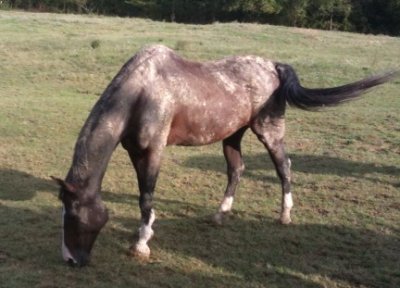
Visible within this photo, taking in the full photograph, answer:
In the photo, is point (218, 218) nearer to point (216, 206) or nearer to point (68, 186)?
point (216, 206)

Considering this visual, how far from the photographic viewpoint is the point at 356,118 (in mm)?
12188

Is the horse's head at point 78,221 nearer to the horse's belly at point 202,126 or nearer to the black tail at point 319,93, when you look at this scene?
the horse's belly at point 202,126

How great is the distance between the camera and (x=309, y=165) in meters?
8.90

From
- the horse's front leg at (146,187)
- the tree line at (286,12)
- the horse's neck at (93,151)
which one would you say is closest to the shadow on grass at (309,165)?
the horse's front leg at (146,187)

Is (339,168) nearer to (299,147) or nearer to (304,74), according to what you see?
(299,147)

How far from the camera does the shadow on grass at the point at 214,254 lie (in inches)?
196

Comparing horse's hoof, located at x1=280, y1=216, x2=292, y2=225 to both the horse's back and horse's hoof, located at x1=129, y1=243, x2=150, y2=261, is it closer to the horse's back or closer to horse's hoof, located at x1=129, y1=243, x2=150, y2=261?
the horse's back

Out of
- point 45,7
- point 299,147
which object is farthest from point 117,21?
point 299,147

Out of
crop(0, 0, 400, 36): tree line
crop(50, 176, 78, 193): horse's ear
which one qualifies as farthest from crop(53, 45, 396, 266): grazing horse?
crop(0, 0, 400, 36): tree line

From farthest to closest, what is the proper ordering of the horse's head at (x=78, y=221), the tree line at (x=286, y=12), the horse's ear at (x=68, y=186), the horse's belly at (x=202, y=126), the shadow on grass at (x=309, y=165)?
the tree line at (x=286, y=12)
the shadow on grass at (x=309, y=165)
the horse's belly at (x=202, y=126)
the horse's head at (x=78, y=221)
the horse's ear at (x=68, y=186)

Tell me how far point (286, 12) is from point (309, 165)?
3789cm

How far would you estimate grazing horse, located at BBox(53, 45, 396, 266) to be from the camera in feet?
16.2

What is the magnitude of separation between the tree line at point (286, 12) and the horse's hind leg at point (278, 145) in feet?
125

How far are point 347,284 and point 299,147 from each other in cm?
513
